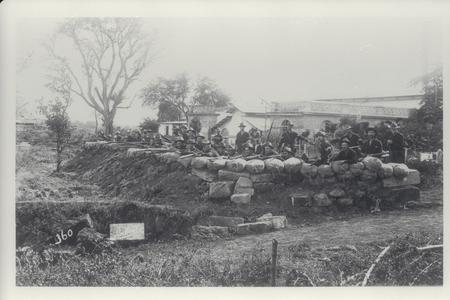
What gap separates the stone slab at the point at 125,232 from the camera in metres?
3.43

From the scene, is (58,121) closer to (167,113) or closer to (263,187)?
(167,113)

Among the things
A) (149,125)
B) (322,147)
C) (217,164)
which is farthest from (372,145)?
(149,125)

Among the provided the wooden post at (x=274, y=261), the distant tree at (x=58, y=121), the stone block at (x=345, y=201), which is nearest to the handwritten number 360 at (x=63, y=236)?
the distant tree at (x=58, y=121)

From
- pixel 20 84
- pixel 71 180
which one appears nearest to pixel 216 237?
pixel 71 180

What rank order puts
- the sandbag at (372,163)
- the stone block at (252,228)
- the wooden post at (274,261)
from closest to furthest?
1. the wooden post at (274,261)
2. the stone block at (252,228)
3. the sandbag at (372,163)

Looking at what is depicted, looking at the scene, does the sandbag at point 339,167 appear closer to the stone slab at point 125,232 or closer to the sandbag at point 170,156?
the sandbag at point 170,156

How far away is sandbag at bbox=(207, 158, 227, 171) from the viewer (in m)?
3.61

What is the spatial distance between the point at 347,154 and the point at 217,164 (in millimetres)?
1271

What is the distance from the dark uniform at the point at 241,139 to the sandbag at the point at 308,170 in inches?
24.1

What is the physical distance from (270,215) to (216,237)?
55 centimetres

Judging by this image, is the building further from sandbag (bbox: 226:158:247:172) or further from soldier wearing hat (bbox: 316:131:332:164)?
sandbag (bbox: 226:158:247:172)

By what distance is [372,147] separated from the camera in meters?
3.62

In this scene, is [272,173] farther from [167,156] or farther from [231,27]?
[231,27]

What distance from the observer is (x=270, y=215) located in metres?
3.54
